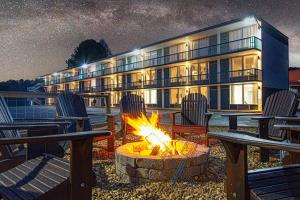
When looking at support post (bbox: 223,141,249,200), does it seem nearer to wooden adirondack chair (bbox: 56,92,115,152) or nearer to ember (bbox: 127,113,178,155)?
ember (bbox: 127,113,178,155)

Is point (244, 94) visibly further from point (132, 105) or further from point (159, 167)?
point (159, 167)

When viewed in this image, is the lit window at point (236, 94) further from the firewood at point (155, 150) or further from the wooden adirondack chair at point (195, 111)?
the firewood at point (155, 150)

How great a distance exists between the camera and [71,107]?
533cm

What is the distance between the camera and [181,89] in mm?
29328

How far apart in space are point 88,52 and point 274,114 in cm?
6467

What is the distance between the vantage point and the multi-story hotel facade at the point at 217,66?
23000 millimetres

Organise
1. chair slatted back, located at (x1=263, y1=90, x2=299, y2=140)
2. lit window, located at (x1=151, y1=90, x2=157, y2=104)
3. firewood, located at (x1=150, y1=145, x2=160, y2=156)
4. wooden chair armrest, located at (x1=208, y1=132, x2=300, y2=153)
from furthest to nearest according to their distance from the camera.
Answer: lit window, located at (x1=151, y1=90, x2=157, y2=104) → chair slatted back, located at (x1=263, y1=90, x2=299, y2=140) → firewood, located at (x1=150, y1=145, x2=160, y2=156) → wooden chair armrest, located at (x1=208, y1=132, x2=300, y2=153)

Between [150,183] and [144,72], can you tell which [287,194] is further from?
[144,72]

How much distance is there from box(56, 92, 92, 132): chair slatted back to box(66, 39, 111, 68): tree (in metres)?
60.7

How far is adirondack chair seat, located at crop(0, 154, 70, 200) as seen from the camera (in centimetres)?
182

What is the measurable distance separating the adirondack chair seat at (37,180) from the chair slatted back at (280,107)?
3.90 meters

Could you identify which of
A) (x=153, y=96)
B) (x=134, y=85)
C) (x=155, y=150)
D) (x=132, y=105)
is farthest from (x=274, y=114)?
(x=134, y=85)

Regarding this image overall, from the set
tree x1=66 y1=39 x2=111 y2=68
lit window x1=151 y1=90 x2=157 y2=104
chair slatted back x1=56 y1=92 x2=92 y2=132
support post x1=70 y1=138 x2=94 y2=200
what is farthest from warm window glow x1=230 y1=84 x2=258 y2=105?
tree x1=66 y1=39 x2=111 y2=68

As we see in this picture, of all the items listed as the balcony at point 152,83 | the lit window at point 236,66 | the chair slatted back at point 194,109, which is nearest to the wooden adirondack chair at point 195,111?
the chair slatted back at point 194,109
